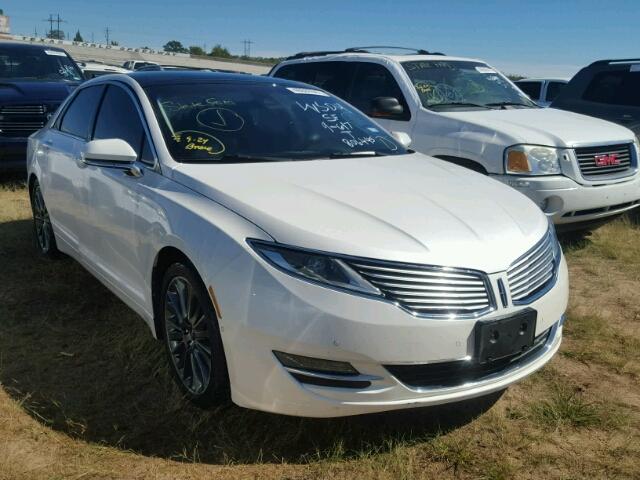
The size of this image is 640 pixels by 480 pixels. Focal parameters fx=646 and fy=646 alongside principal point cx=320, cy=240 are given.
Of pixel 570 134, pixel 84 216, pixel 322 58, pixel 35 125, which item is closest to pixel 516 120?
pixel 570 134

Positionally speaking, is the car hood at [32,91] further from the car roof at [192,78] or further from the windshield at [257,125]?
the windshield at [257,125]

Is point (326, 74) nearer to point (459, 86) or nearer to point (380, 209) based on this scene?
point (459, 86)

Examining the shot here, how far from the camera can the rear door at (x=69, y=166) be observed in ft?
13.8

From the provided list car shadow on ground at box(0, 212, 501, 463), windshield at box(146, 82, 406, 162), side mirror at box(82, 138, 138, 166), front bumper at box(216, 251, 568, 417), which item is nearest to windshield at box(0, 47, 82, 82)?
car shadow on ground at box(0, 212, 501, 463)

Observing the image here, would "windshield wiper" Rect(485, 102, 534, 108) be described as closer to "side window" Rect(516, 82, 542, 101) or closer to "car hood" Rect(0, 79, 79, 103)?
"car hood" Rect(0, 79, 79, 103)

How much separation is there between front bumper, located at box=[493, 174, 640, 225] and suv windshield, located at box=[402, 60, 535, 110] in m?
1.35

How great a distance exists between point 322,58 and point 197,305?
5.12m

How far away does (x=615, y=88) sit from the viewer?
7.71m

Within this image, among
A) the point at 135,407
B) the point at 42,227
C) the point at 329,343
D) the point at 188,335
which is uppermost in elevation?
the point at 329,343

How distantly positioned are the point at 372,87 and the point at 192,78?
308 centimetres

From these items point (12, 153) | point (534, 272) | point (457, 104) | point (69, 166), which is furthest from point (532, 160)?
point (12, 153)

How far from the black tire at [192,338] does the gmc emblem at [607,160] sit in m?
3.88

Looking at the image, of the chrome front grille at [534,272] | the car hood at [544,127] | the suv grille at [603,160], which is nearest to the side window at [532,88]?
the car hood at [544,127]

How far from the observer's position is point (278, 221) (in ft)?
8.43
